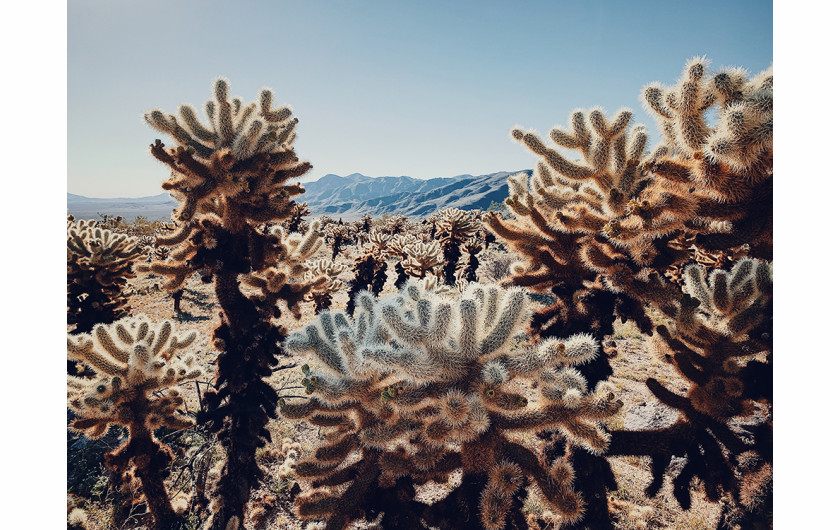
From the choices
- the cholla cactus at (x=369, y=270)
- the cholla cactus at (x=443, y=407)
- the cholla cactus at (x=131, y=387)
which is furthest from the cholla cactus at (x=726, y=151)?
the cholla cactus at (x=369, y=270)

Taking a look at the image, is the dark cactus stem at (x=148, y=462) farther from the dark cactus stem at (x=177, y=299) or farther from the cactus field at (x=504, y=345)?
the dark cactus stem at (x=177, y=299)

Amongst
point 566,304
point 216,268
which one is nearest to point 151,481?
point 216,268

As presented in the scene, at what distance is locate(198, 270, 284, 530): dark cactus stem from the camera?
506 centimetres

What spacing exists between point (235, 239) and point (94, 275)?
4641 millimetres

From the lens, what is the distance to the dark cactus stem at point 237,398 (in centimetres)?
506

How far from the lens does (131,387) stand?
4023mm

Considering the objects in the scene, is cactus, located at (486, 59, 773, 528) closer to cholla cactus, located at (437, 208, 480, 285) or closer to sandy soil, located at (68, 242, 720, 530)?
sandy soil, located at (68, 242, 720, 530)

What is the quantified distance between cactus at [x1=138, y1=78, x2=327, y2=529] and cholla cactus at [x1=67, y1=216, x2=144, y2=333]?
3509 millimetres

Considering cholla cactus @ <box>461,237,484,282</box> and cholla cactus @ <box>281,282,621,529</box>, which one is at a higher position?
cholla cactus @ <box>461,237,484,282</box>

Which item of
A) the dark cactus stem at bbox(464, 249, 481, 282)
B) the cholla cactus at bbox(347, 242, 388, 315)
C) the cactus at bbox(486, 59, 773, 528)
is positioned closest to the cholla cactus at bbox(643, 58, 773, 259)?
the cactus at bbox(486, 59, 773, 528)

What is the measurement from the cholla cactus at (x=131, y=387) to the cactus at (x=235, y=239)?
758 mm

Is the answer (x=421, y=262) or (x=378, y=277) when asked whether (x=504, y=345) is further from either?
(x=378, y=277)

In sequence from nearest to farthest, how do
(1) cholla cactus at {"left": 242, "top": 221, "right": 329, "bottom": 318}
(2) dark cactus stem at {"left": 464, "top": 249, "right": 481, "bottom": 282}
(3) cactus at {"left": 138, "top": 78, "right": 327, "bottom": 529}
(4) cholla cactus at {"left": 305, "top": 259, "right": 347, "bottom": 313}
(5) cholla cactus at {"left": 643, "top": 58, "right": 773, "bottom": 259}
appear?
(5) cholla cactus at {"left": 643, "top": 58, "right": 773, "bottom": 259}
(3) cactus at {"left": 138, "top": 78, "right": 327, "bottom": 529}
(1) cholla cactus at {"left": 242, "top": 221, "right": 329, "bottom": 318}
(4) cholla cactus at {"left": 305, "top": 259, "right": 347, "bottom": 313}
(2) dark cactus stem at {"left": 464, "top": 249, "right": 481, "bottom": 282}

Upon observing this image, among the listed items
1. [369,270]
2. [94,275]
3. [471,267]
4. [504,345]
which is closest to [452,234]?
[471,267]
